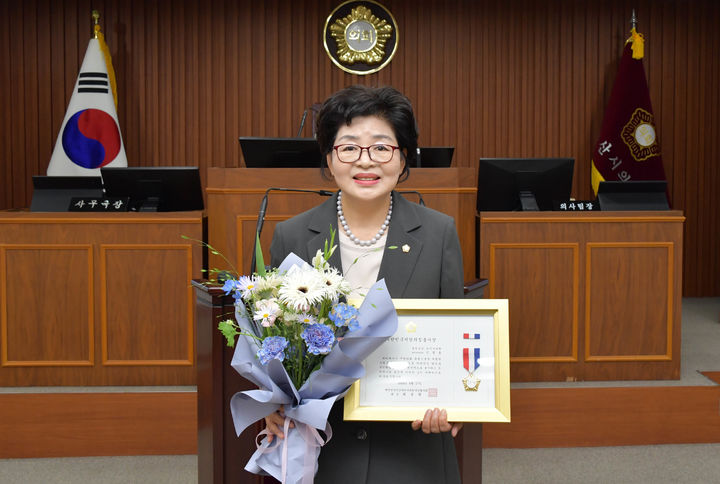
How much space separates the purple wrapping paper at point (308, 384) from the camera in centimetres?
116

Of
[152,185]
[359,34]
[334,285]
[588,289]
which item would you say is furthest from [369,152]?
[359,34]

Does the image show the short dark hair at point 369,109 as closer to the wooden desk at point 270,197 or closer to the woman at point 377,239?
the woman at point 377,239

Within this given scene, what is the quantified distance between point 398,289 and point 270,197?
1.87 m

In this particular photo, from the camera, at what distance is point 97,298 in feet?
10.9

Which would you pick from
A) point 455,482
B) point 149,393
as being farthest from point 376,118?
point 149,393

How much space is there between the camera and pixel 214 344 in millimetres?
2293

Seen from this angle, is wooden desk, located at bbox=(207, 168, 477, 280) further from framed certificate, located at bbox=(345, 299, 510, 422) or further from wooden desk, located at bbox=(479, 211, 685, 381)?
framed certificate, located at bbox=(345, 299, 510, 422)

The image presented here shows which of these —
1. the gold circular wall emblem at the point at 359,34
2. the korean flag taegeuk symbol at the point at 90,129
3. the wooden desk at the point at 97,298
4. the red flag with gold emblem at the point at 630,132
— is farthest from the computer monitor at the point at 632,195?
the korean flag taegeuk symbol at the point at 90,129

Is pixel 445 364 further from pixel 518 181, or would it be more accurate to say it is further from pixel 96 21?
pixel 96 21

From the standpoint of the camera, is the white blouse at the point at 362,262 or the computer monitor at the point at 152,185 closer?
the white blouse at the point at 362,262

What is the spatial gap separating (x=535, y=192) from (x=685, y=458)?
4.72 feet

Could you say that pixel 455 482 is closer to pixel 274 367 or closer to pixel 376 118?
pixel 274 367

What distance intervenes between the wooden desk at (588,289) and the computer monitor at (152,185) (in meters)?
1.52

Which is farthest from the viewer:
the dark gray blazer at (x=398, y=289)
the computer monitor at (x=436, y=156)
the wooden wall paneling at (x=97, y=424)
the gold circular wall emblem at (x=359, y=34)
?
the gold circular wall emblem at (x=359, y=34)
